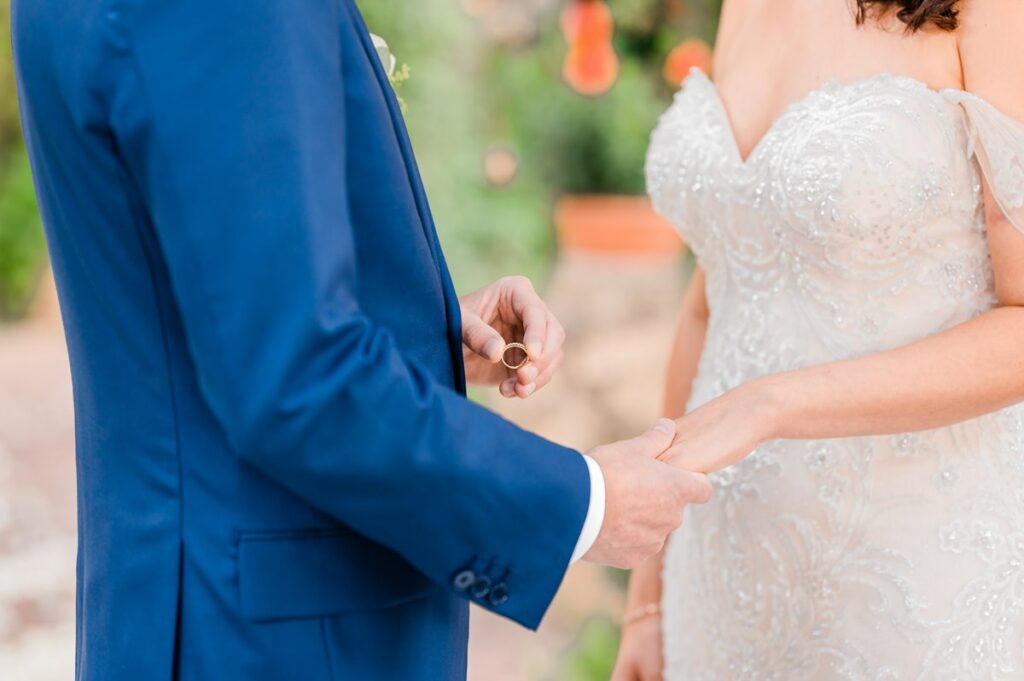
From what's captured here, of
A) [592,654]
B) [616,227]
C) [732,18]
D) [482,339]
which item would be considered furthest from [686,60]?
[482,339]

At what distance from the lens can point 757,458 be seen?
6.13 feet

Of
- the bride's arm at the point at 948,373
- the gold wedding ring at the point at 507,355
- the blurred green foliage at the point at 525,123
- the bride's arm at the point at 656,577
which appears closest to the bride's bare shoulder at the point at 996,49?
the bride's arm at the point at 948,373

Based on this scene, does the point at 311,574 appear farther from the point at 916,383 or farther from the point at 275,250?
the point at 916,383

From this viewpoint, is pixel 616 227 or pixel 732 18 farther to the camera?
pixel 616 227

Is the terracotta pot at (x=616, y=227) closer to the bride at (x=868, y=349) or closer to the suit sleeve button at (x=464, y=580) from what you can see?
the bride at (x=868, y=349)

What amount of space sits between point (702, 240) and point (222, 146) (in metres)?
1.17

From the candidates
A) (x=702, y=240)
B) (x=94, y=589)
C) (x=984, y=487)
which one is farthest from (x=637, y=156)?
(x=94, y=589)

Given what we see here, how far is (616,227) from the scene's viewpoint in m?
4.49

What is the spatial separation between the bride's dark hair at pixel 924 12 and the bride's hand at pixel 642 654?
1127 mm

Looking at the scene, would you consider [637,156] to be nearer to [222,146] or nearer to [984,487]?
[984,487]

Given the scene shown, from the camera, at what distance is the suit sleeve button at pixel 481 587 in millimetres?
1111

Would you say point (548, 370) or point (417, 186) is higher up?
point (417, 186)

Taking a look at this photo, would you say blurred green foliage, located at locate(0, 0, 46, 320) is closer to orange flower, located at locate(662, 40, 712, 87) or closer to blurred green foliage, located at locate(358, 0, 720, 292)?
blurred green foliage, located at locate(358, 0, 720, 292)

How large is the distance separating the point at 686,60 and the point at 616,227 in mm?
666
